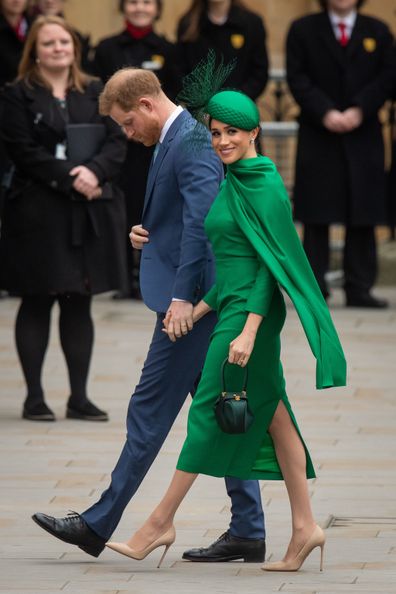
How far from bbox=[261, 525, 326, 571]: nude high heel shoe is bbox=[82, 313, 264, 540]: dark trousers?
226 mm

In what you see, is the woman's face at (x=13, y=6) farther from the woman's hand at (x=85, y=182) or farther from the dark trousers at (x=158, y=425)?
the dark trousers at (x=158, y=425)

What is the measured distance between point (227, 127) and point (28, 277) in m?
3.08

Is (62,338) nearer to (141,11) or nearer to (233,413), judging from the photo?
(233,413)

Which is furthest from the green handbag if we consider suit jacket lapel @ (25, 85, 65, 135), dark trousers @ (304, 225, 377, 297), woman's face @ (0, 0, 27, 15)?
woman's face @ (0, 0, 27, 15)

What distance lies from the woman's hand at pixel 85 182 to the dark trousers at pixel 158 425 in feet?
8.39

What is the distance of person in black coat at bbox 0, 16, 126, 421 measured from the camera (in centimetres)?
871

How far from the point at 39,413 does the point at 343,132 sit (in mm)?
4079

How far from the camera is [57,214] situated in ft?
28.8

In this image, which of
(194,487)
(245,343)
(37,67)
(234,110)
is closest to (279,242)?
(245,343)

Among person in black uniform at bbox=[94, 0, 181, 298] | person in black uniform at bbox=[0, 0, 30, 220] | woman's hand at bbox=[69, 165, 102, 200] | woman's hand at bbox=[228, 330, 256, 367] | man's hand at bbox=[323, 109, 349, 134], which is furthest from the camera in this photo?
person in black uniform at bbox=[0, 0, 30, 220]

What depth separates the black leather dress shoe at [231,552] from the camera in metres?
6.20

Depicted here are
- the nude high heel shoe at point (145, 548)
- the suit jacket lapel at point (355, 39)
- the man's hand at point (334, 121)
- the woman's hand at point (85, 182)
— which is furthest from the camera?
the suit jacket lapel at point (355, 39)

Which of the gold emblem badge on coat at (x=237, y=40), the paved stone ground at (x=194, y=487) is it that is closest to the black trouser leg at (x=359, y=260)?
the paved stone ground at (x=194, y=487)

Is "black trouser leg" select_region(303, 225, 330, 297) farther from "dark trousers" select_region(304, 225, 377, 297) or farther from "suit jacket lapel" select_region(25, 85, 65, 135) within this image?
"suit jacket lapel" select_region(25, 85, 65, 135)
